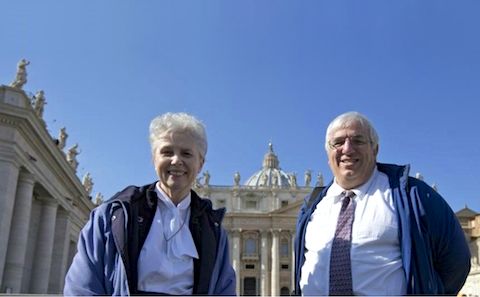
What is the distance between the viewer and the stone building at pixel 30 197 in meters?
20.3

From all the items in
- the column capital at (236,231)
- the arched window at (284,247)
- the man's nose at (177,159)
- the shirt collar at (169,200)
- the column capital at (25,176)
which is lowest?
the shirt collar at (169,200)

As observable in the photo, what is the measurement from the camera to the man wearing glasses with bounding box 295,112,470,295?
3584mm

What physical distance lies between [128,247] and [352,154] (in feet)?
5.96

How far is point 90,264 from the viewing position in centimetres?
330

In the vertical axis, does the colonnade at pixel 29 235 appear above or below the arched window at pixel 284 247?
below

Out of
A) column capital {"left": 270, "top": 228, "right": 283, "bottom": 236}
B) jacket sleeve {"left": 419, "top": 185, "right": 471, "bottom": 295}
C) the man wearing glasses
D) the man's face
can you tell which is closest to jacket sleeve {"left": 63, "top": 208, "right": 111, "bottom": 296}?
the man wearing glasses

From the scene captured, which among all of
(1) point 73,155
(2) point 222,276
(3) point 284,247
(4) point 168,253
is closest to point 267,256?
(3) point 284,247

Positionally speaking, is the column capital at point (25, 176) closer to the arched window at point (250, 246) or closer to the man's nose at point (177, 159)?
the man's nose at point (177, 159)

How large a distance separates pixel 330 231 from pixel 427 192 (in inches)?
30.8

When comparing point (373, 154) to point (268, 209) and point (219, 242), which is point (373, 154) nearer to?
point (219, 242)

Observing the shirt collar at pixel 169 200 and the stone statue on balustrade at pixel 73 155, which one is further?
the stone statue on balustrade at pixel 73 155

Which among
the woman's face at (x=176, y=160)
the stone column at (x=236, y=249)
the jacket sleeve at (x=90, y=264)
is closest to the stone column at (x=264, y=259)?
the stone column at (x=236, y=249)

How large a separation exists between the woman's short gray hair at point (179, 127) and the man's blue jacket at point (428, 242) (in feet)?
4.96

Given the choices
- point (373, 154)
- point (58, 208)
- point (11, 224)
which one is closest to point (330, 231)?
point (373, 154)
